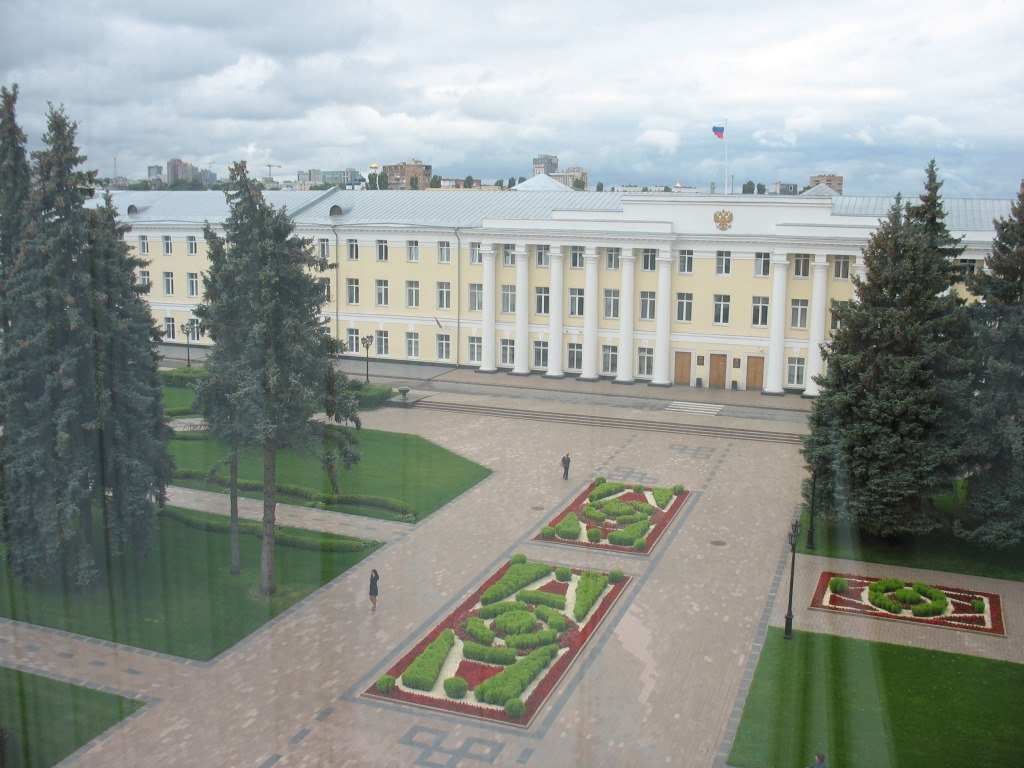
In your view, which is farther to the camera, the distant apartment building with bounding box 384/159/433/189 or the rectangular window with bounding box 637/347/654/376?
the distant apartment building with bounding box 384/159/433/189

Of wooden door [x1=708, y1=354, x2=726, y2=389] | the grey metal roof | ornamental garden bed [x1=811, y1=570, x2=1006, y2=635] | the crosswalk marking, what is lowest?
ornamental garden bed [x1=811, y1=570, x2=1006, y2=635]

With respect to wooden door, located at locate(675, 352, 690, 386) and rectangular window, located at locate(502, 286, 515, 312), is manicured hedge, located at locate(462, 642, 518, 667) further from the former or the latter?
rectangular window, located at locate(502, 286, 515, 312)

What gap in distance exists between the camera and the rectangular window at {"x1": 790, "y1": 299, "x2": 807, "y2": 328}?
131ft

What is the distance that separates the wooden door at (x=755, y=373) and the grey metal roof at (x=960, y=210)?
6859mm

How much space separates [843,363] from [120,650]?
16915mm

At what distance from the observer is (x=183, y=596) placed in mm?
20234

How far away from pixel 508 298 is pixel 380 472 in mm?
17361

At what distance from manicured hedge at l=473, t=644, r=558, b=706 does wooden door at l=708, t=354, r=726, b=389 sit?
25701 millimetres

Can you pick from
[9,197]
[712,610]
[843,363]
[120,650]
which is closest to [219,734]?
[120,650]

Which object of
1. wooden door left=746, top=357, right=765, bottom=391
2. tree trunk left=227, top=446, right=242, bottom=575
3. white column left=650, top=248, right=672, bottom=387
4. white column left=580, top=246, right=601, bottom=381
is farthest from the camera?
white column left=580, top=246, right=601, bottom=381

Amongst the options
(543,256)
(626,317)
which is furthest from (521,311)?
(626,317)

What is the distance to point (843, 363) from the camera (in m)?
22.8

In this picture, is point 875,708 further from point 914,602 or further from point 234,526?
point 234,526

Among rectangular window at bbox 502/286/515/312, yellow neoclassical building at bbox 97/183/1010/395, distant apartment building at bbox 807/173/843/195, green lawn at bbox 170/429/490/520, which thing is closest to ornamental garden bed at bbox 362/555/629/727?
green lawn at bbox 170/429/490/520
